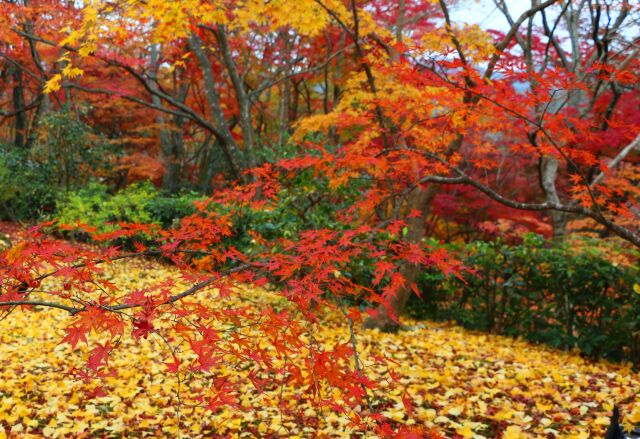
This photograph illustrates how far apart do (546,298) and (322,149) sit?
350 cm

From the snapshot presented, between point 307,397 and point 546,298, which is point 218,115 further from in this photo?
point 307,397

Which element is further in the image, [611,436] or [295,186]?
[295,186]

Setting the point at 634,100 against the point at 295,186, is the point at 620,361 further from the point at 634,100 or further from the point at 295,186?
the point at 634,100

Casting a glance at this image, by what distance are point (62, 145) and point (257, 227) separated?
17.6 feet

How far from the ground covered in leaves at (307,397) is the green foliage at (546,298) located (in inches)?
14.5

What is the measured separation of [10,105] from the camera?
16.8 meters

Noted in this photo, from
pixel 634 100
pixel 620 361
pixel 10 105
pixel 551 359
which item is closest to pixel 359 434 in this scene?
pixel 551 359

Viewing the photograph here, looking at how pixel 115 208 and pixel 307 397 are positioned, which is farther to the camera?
pixel 115 208

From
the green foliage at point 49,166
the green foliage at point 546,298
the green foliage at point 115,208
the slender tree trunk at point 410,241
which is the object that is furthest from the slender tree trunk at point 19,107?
the green foliage at point 546,298

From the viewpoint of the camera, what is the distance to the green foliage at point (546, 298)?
5.63 metres

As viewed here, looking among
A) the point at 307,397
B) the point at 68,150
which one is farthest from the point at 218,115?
the point at 307,397

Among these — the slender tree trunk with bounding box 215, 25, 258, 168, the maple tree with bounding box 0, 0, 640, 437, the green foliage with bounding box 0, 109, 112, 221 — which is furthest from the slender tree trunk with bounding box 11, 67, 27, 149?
the slender tree trunk with bounding box 215, 25, 258, 168

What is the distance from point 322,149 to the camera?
4688mm

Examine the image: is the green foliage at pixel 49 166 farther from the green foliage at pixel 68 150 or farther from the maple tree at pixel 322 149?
the maple tree at pixel 322 149
